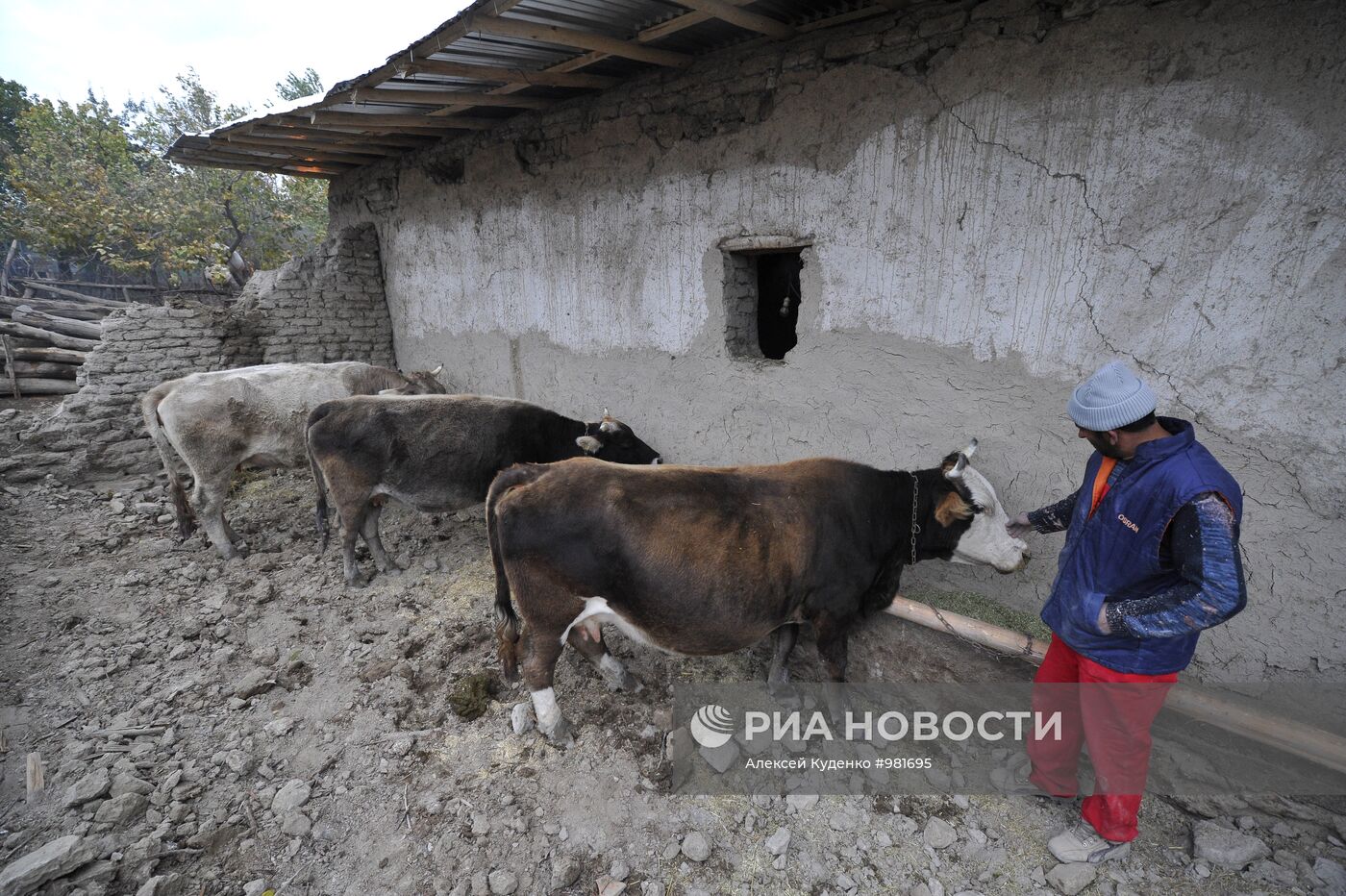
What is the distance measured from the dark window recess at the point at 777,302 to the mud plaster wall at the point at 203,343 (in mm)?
5470

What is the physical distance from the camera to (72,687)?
11.9ft

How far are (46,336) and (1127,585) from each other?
1408cm

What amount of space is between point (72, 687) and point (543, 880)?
3.36 m

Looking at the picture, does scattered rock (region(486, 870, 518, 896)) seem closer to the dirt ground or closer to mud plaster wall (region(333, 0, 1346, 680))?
the dirt ground

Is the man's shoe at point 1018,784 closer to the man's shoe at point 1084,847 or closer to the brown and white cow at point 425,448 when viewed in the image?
the man's shoe at point 1084,847

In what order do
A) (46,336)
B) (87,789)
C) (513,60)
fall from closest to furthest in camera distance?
(87,789) → (513,60) → (46,336)

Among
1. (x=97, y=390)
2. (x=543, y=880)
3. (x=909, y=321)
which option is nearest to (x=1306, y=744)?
(x=909, y=321)

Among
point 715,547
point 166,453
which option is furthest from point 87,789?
point 166,453

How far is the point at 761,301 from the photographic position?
280 inches

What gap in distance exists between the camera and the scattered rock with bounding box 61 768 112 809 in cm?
280

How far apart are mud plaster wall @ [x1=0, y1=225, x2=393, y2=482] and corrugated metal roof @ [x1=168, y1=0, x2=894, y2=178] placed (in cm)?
172

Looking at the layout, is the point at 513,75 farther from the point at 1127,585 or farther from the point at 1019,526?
the point at 1127,585

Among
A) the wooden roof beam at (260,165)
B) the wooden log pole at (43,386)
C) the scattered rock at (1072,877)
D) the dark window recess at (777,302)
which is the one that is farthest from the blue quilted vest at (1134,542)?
the wooden log pole at (43,386)

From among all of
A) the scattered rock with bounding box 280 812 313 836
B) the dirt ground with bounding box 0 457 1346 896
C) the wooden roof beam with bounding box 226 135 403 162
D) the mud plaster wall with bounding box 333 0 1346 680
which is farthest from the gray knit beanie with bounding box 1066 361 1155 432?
the wooden roof beam with bounding box 226 135 403 162
